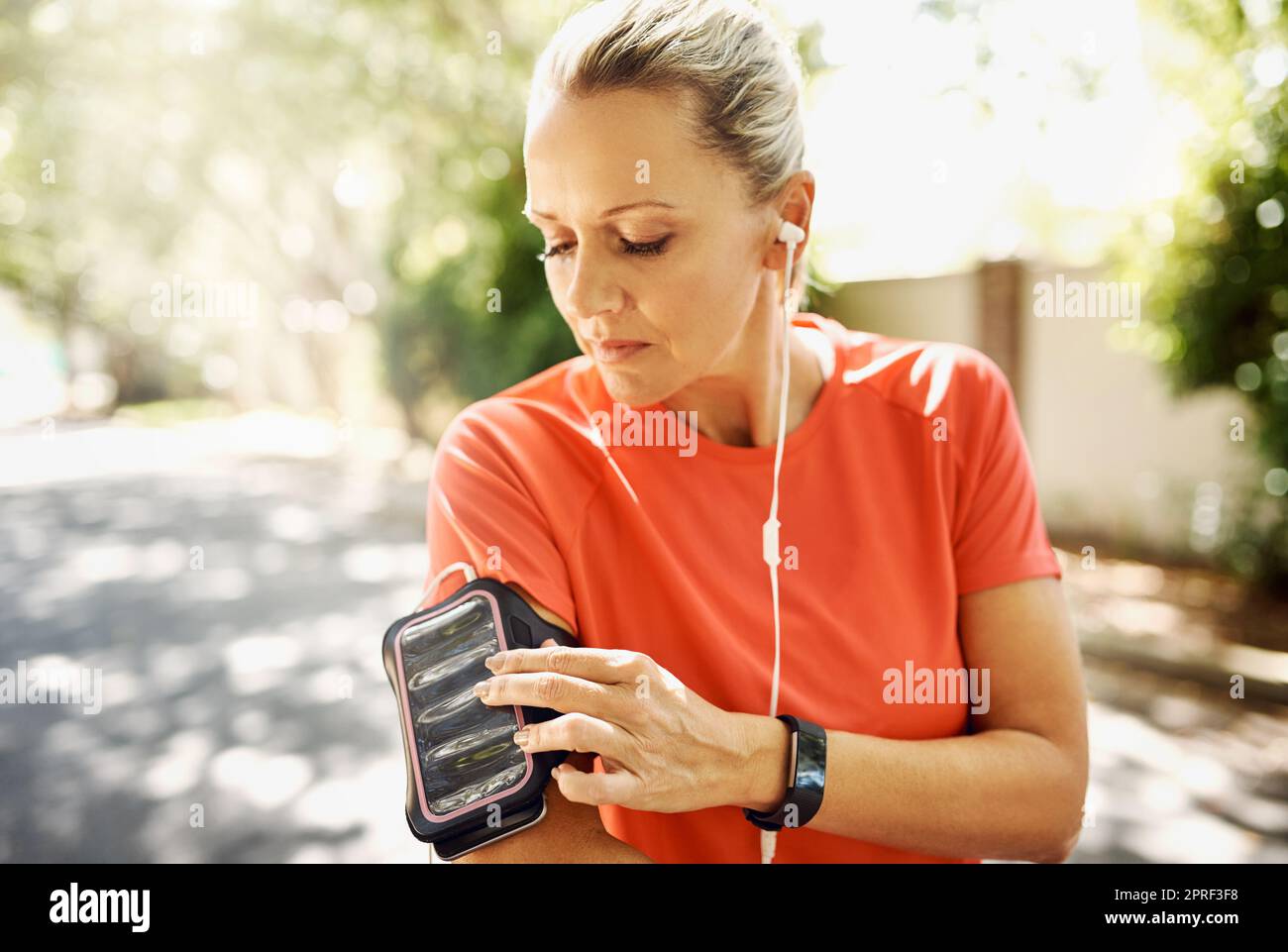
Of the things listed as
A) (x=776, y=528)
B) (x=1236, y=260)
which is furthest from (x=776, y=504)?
(x=1236, y=260)

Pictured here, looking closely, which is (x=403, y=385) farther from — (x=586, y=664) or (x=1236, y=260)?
(x=586, y=664)

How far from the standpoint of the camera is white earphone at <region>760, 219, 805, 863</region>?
1.32 metres

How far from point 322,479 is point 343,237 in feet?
11.4

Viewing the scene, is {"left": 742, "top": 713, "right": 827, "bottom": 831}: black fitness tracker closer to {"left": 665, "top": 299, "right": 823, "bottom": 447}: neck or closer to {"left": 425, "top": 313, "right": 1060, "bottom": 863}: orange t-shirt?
{"left": 425, "top": 313, "right": 1060, "bottom": 863}: orange t-shirt

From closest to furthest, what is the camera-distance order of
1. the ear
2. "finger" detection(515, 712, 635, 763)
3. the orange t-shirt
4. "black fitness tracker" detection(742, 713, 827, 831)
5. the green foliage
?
"finger" detection(515, 712, 635, 763)
"black fitness tracker" detection(742, 713, 827, 831)
the orange t-shirt
the ear
the green foliage

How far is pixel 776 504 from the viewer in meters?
1.42

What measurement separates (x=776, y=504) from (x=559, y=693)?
48 centimetres

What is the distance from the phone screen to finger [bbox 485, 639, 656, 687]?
0.05 meters

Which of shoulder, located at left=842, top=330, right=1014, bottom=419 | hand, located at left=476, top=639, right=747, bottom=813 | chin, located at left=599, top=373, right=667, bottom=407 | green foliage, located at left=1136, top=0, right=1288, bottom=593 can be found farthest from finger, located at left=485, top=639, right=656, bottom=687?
green foliage, located at left=1136, top=0, right=1288, bottom=593

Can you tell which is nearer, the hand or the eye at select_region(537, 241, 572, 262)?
the hand

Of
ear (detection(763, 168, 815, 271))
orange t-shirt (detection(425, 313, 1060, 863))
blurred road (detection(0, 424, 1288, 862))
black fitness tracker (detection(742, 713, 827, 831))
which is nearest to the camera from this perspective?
black fitness tracker (detection(742, 713, 827, 831))
